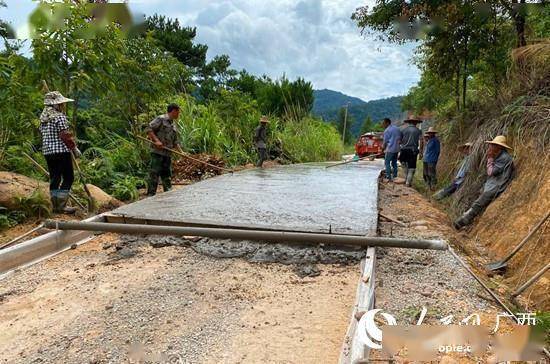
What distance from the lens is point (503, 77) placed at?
28.0 feet

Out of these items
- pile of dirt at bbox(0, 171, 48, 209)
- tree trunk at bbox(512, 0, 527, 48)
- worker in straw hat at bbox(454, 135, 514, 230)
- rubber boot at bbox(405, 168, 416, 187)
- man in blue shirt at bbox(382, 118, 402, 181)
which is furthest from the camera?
rubber boot at bbox(405, 168, 416, 187)

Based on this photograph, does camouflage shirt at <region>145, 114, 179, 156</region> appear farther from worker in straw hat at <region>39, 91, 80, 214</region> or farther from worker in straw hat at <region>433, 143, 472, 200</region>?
worker in straw hat at <region>433, 143, 472, 200</region>

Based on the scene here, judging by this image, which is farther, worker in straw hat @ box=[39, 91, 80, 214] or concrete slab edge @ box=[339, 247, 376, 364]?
worker in straw hat @ box=[39, 91, 80, 214]

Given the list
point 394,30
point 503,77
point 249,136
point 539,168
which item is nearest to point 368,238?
point 539,168

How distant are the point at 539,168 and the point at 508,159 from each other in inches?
23.9

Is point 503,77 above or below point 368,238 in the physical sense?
above

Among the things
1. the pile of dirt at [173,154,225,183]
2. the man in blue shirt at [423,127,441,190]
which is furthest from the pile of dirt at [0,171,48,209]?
the man in blue shirt at [423,127,441,190]

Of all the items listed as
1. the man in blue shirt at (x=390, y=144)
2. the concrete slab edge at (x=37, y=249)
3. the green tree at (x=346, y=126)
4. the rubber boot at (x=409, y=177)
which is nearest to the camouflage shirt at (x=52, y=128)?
the concrete slab edge at (x=37, y=249)

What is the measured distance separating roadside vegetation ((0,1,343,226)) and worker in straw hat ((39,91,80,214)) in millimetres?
355

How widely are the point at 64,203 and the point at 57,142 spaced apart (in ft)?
2.55

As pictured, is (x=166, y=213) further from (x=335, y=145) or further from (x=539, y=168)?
(x=335, y=145)

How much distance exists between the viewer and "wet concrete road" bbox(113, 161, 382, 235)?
13.2 feet

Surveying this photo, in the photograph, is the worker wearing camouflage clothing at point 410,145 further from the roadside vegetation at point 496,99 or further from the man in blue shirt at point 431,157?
A: the roadside vegetation at point 496,99

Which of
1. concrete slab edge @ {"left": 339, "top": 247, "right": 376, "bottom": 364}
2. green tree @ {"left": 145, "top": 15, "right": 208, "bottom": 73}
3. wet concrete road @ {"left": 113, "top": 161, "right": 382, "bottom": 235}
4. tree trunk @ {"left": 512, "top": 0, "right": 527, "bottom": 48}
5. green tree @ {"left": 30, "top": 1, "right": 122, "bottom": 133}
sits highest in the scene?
green tree @ {"left": 145, "top": 15, "right": 208, "bottom": 73}
